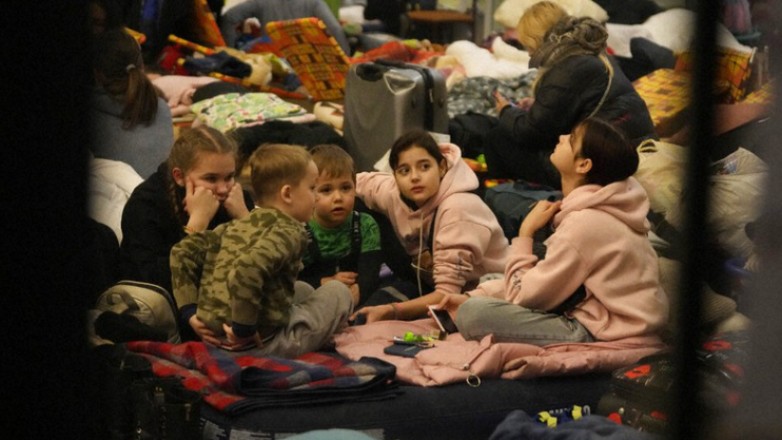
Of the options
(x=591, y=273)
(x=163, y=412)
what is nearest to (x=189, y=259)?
(x=163, y=412)

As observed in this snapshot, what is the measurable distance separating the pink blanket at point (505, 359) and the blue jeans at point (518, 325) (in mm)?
28

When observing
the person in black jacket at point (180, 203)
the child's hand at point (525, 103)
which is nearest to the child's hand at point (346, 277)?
the person in black jacket at point (180, 203)

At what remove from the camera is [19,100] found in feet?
2.67

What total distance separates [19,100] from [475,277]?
2.73 meters

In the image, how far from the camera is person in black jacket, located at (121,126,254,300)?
3.06 m

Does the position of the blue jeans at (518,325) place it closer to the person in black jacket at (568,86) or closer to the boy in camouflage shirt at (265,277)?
the boy in camouflage shirt at (265,277)

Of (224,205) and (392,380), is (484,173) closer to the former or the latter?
(224,205)

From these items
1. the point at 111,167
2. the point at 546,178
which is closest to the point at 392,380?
the point at 111,167

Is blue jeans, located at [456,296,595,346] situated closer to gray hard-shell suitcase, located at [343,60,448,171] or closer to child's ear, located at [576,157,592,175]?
child's ear, located at [576,157,592,175]

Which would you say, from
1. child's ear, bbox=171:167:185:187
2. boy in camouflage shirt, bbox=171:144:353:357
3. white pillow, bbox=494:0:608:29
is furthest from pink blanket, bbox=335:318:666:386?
white pillow, bbox=494:0:608:29

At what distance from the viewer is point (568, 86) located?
409cm

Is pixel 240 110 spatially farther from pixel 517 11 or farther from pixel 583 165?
pixel 517 11

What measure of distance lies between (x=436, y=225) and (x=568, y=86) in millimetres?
892

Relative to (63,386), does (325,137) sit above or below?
below
